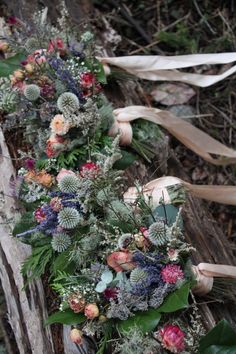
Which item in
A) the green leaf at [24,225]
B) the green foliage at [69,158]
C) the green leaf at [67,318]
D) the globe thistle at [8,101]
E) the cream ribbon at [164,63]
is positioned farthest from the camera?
the cream ribbon at [164,63]

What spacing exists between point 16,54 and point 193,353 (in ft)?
3.69

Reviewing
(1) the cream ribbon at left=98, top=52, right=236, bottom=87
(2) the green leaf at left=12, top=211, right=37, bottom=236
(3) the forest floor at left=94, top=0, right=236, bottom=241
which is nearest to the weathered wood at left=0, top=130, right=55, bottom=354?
(2) the green leaf at left=12, top=211, right=37, bottom=236

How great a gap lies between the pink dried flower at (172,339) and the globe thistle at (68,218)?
36 centimetres

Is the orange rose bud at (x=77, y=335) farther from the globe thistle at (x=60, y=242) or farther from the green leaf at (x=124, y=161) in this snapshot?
the green leaf at (x=124, y=161)

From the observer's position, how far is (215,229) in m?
1.92

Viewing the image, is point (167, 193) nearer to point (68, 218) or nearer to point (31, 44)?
point (68, 218)

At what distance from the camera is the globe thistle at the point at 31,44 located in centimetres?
195

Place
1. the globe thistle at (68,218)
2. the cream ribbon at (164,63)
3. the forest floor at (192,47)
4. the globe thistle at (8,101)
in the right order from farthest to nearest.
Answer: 1. the forest floor at (192,47)
2. the cream ribbon at (164,63)
3. the globe thistle at (8,101)
4. the globe thistle at (68,218)

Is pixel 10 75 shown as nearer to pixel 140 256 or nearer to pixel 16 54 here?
pixel 16 54

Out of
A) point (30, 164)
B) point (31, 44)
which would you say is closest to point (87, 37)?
point (31, 44)

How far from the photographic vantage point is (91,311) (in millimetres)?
1389

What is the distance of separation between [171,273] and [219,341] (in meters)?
0.19

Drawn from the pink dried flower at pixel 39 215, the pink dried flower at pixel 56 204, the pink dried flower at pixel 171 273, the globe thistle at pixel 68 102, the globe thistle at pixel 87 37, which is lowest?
the pink dried flower at pixel 171 273

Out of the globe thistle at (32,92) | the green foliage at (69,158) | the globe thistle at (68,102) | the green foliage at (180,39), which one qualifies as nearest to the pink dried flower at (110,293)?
the green foliage at (69,158)
